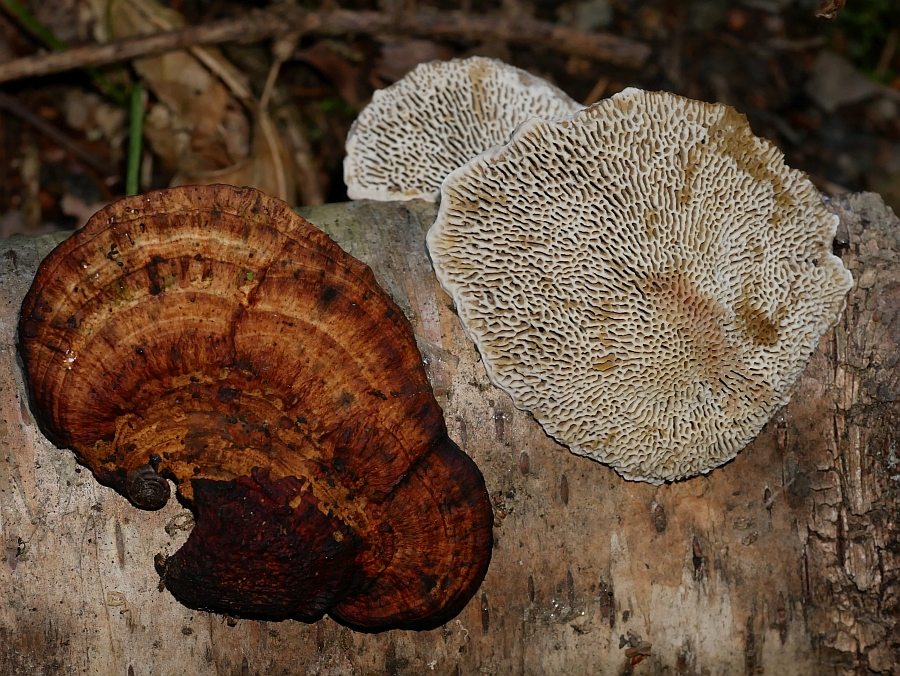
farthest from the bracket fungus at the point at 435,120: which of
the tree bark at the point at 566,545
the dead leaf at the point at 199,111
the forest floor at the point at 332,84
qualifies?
the dead leaf at the point at 199,111

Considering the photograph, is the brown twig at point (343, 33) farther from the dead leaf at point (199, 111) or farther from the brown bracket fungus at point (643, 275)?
the brown bracket fungus at point (643, 275)

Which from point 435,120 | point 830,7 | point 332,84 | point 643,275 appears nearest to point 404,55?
point 332,84

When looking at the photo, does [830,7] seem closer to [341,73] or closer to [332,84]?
[341,73]

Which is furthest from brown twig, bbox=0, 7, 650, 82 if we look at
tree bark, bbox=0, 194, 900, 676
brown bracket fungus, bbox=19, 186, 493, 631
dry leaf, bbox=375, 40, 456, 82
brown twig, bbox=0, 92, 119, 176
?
brown bracket fungus, bbox=19, 186, 493, 631

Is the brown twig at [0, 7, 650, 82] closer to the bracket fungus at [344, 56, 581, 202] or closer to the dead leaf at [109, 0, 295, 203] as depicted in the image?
the dead leaf at [109, 0, 295, 203]

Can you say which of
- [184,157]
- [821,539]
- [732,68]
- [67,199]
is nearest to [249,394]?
[821,539]

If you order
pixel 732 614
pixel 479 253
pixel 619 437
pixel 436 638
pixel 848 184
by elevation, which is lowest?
pixel 436 638

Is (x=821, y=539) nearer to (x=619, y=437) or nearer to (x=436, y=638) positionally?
(x=619, y=437)
